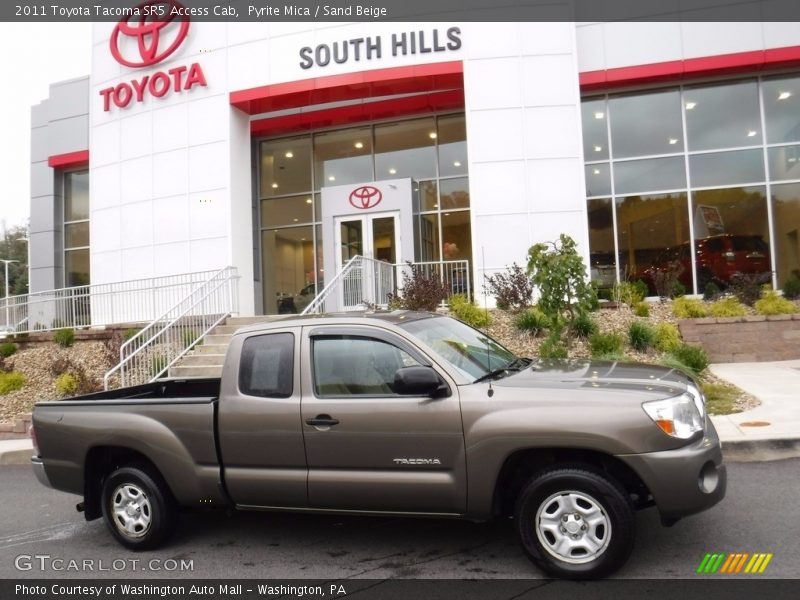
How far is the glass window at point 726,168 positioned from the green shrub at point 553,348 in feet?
28.0

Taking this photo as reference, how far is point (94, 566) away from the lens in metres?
4.62

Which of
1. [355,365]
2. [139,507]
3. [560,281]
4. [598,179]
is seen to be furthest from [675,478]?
[598,179]

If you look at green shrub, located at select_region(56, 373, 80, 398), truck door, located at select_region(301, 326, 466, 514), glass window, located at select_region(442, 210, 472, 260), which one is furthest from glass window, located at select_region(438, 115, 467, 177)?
truck door, located at select_region(301, 326, 466, 514)

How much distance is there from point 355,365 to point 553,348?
6569 mm

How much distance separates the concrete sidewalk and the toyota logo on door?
1485cm

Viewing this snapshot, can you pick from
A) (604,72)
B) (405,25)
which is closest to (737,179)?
(604,72)

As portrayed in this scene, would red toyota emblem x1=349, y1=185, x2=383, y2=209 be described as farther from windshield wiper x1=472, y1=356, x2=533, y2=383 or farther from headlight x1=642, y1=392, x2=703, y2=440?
headlight x1=642, y1=392, x2=703, y2=440

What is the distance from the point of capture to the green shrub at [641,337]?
35.3ft

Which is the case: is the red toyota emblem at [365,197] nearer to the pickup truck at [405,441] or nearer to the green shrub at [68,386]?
the green shrub at [68,386]

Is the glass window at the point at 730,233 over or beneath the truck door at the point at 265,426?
over

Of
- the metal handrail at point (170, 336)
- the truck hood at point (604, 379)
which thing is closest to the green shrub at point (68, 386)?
the metal handrail at point (170, 336)

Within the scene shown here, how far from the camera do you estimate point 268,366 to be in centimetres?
463

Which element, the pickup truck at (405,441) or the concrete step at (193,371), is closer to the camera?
the pickup truck at (405,441)

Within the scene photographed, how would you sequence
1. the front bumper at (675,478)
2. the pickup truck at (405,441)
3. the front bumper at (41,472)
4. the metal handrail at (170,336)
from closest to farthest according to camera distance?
the front bumper at (675,478) < the pickup truck at (405,441) < the front bumper at (41,472) < the metal handrail at (170,336)
